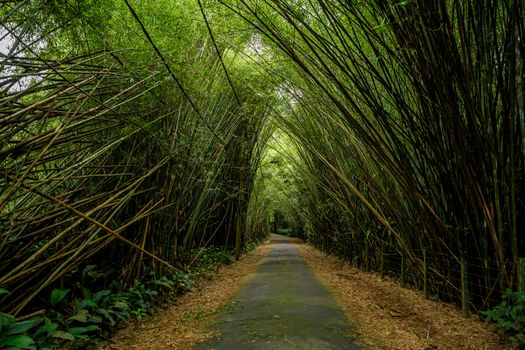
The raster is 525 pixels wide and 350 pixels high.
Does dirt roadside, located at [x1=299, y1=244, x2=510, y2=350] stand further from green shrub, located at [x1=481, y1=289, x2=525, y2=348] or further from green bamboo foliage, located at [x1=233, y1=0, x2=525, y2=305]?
green bamboo foliage, located at [x1=233, y1=0, x2=525, y2=305]

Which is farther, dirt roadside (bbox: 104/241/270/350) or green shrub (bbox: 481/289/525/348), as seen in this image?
dirt roadside (bbox: 104/241/270/350)

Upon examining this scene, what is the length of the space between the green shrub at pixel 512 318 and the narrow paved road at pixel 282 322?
888 mm

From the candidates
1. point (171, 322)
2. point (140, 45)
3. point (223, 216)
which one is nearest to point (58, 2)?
point (140, 45)

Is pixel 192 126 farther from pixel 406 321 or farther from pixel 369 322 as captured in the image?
pixel 406 321

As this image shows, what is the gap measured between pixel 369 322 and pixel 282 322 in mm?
706

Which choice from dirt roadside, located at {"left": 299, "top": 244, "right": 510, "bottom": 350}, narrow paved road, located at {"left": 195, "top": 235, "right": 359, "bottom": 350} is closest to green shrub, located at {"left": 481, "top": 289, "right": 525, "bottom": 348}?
dirt roadside, located at {"left": 299, "top": 244, "right": 510, "bottom": 350}

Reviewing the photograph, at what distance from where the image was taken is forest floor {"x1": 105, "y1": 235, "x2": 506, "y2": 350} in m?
2.28

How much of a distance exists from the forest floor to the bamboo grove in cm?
32

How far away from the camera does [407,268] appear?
4.27 m

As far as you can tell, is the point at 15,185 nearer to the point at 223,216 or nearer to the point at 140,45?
the point at 140,45

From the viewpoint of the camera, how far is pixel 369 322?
2.73 meters

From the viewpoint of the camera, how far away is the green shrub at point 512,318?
192 centimetres

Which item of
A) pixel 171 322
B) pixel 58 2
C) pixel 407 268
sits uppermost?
pixel 58 2

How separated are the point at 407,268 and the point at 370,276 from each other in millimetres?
947
